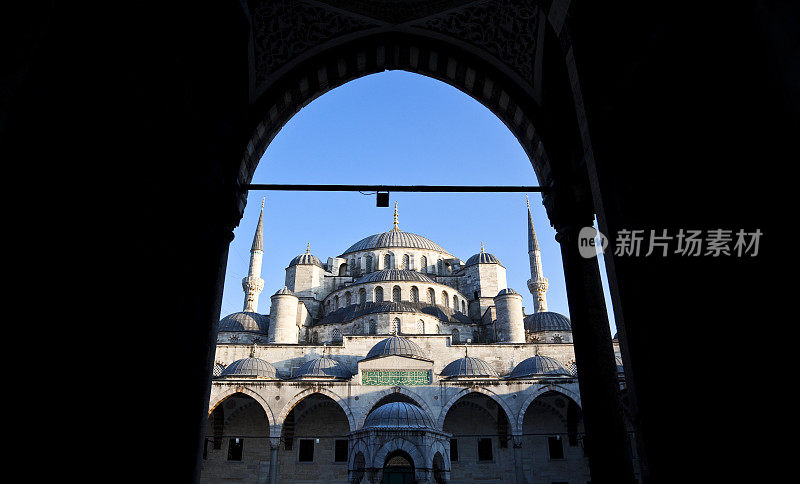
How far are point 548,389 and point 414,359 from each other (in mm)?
7017

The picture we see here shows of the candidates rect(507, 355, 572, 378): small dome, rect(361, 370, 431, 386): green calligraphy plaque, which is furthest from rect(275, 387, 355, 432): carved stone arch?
rect(507, 355, 572, 378): small dome

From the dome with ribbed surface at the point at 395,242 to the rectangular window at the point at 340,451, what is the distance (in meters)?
20.5

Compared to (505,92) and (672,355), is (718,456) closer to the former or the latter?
(672,355)

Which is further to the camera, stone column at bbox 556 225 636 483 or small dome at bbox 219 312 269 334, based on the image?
small dome at bbox 219 312 269 334

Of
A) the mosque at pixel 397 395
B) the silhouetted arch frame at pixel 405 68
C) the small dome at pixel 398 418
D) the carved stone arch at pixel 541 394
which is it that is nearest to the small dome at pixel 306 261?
the mosque at pixel 397 395

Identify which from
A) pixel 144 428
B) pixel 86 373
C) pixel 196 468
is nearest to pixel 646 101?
pixel 86 373

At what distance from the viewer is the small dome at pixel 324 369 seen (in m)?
26.2

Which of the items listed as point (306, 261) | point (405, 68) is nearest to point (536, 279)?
point (306, 261)

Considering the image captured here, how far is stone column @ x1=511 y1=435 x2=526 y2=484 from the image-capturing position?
23.9 meters

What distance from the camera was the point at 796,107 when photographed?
6.64 ft

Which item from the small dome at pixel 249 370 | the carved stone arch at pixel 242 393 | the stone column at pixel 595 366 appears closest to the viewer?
the stone column at pixel 595 366

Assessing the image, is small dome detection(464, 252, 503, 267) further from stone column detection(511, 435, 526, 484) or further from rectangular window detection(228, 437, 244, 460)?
rectangular window detection(228, 437, 244, 460)

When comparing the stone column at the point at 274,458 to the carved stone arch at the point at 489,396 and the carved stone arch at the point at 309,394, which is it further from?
Answer: the carved stone arch at the point at 489,396

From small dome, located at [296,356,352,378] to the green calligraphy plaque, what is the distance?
167 cm
